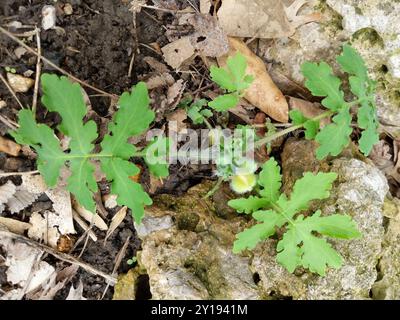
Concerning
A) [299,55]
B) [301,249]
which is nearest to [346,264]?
[301,249]

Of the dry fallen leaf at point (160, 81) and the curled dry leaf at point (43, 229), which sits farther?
the dry fallen leaf at point (160, 81)

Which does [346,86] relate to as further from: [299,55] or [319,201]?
[319,201]

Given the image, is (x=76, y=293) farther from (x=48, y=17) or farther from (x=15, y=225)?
(x=48, y=17)

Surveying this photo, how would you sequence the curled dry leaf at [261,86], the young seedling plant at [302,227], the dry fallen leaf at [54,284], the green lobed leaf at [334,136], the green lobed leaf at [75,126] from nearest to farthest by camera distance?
the green lobed leaf at [75,126] < the young seedling plant at [302,227] < the green lobed leaf at [334,136] < the dry fallen leaf at [54,284] < the curled dry leaf at [261,86]

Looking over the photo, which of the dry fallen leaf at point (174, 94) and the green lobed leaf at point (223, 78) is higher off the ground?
the green lobed leaf at point (223, 78)

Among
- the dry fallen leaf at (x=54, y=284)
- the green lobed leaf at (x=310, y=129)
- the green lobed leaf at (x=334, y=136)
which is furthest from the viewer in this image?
the dry fallen leaf at (x=54, y=284)

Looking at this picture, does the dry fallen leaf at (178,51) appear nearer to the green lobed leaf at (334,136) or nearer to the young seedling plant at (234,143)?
the young seedling plant at (234,143)

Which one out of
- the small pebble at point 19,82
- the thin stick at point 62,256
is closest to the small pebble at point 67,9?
the small pebble at point 19,82

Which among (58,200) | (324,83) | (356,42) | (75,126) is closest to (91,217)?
(58,200)
